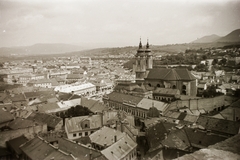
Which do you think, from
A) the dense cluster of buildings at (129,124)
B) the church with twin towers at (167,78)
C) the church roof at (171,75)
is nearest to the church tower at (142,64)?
the church with twin towers at (167,78)

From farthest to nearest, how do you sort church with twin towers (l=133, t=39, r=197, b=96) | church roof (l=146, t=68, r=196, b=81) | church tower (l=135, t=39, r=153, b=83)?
church tower (l=135, t=39, r=153, b=83) → church roof (l=146, t=68, r=196, b=81) → church with twin towers (l=133, t=39, r=197, b=96)

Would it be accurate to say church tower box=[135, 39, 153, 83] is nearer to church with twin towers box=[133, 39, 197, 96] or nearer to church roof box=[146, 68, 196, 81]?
church with twin towers box=[133, 39, 197, 96]

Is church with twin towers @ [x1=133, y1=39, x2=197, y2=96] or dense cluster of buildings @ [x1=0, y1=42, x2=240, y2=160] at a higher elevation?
church with twin towers @ [x1=133, y1=39, x2=197, y2=96]

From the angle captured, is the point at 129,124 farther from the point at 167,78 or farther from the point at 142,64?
the point at 142,64

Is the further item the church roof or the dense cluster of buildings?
the church roof

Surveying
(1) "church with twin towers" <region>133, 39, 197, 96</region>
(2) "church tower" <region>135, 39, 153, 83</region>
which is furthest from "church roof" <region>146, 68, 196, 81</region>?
(2) "church tower" <region>135, 39, 153, 83</region>

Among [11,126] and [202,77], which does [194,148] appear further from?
[202,77]

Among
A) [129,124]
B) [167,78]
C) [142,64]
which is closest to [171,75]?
[167,78]

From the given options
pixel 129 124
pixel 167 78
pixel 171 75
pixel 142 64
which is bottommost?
pixel 129 124

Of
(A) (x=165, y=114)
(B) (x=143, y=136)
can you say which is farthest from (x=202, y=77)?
(B) (x=143, y=136)
